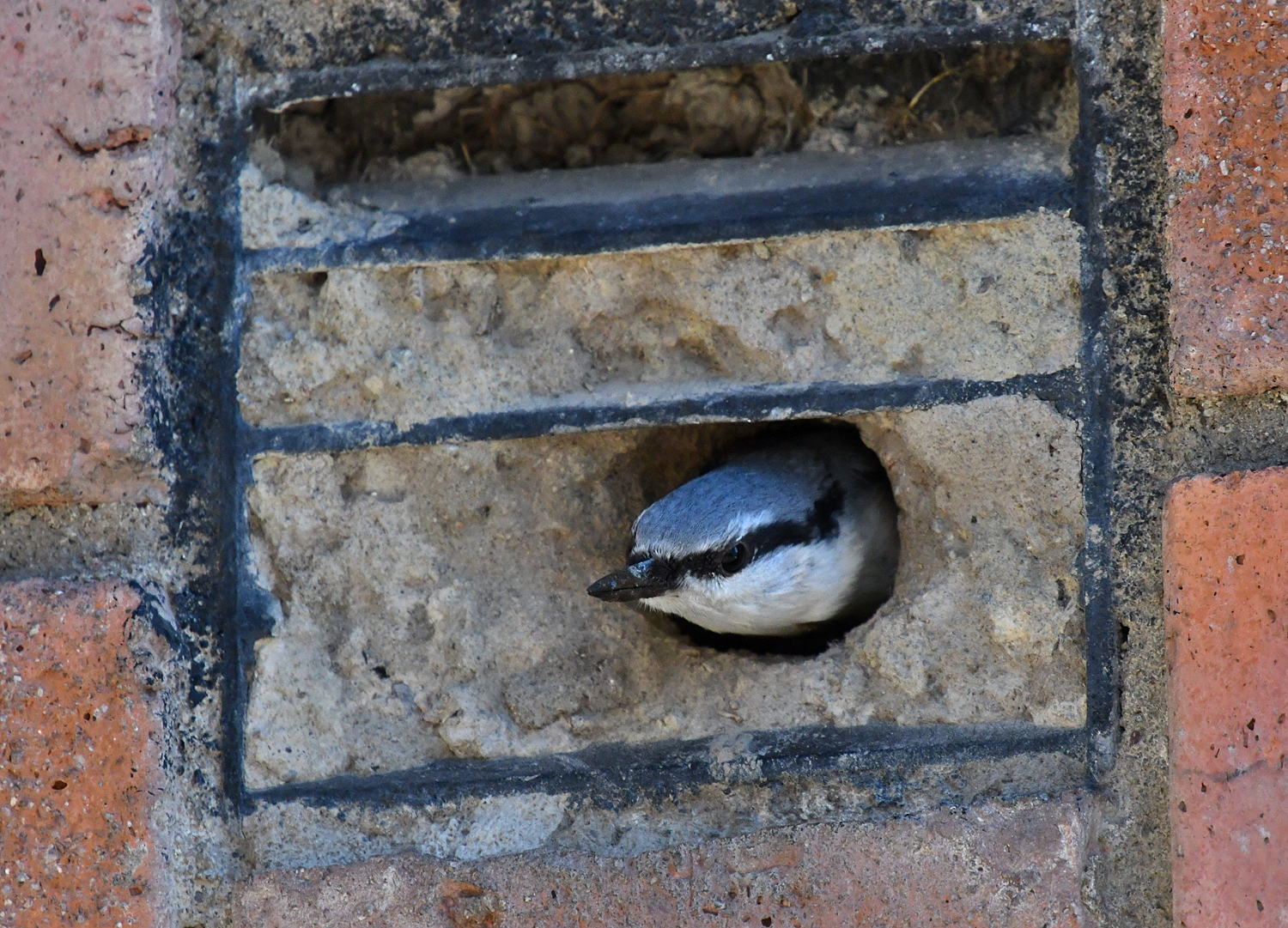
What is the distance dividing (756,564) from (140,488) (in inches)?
38.9

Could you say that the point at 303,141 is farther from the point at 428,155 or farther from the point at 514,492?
the point at 514,492

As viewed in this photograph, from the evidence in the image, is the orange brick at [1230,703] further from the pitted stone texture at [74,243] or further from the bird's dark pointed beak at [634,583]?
the pitted stone texture at [74,243]

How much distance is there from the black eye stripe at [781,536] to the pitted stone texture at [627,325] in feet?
1.37

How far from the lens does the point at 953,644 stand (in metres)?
1.51

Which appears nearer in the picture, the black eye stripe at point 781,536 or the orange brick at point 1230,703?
the orange brick at point 1230,703

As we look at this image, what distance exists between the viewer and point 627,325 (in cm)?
160

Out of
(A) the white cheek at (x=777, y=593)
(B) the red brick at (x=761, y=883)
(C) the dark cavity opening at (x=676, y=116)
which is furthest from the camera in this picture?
(A) the white cheek at (x=777, y=593)

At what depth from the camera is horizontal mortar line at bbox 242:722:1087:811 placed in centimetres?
144

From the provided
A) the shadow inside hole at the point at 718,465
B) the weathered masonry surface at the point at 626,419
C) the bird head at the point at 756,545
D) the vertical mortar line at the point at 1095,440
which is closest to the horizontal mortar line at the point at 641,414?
the weathered masonry surface at the point at 626,419

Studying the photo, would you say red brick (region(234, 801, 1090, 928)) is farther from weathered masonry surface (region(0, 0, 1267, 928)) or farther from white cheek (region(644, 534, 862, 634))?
white cheek (region(644, 534, 862, 634))

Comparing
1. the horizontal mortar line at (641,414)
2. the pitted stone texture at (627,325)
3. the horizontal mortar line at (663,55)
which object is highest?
the horizontal mortar line at (663,55)

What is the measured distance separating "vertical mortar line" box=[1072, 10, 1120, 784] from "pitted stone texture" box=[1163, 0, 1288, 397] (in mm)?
89

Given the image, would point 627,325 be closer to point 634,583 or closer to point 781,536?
point 634,583

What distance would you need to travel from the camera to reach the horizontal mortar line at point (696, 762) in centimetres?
144
